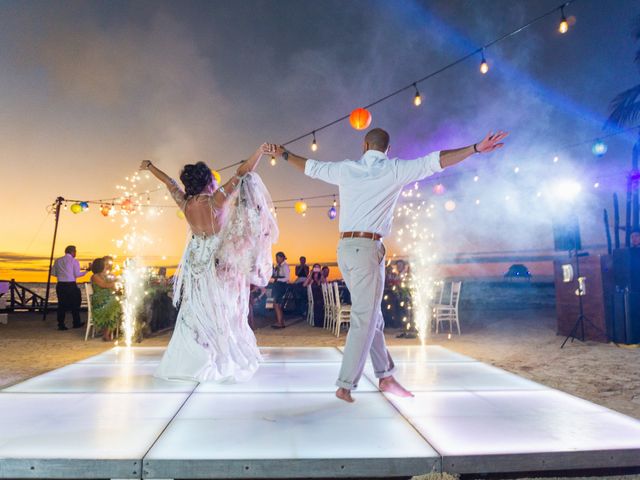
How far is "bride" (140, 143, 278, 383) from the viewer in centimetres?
319

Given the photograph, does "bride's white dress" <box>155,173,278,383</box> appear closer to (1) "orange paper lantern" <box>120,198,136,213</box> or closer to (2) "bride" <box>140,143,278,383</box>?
(2) "bride" <box>140,143,278,383</box>

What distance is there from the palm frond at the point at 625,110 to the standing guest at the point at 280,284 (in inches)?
317

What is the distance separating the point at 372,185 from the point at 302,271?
9.00 meters

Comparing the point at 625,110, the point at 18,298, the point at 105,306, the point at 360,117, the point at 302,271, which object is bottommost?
the point at 18,298

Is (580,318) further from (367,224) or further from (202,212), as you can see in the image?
(202,212)

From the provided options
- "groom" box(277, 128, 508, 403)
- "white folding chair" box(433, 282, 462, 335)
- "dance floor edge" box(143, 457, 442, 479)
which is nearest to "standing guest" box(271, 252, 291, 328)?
"white folding chair" box(433, 282, 462, 335)

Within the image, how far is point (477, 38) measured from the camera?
7.82m

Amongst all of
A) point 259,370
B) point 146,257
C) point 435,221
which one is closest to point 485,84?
point 435,221

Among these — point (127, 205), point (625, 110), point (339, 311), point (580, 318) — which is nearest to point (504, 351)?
point (580, 318)

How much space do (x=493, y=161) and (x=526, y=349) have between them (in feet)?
20.0

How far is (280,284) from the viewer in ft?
31.6

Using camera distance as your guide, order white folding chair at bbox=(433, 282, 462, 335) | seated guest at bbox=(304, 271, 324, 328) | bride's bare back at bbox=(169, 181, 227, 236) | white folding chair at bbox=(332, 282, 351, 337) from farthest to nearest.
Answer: seated guest at bbox=(304, 271, 324, 328)
white folding chair at bbox=(433, 282, 462, 335)
white folding chair at bbox=(332, 282, 351, 337)
bride's bare back at bbox=(169, 181, 227, 236)

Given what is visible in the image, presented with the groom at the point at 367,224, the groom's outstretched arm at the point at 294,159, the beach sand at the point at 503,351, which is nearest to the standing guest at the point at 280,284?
the beach sand at the point at 503,351

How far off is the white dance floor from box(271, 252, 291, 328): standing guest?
6.34 m
